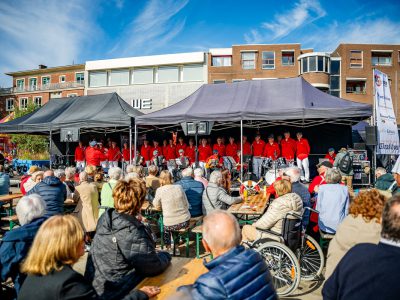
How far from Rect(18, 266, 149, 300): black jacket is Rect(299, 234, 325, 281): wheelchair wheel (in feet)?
10.3

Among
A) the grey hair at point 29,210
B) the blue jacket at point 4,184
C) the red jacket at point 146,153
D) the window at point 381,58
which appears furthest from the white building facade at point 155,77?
the grey hair at point 29,210

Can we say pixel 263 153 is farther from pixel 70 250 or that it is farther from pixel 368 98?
pixel 368 98

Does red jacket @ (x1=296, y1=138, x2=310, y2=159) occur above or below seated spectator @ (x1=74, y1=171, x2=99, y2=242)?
above

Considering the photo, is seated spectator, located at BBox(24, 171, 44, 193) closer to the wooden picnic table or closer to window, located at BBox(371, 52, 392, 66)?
the wooden picnic table

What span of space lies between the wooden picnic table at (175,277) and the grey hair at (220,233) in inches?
25.0

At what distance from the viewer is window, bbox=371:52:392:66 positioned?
32062 mm

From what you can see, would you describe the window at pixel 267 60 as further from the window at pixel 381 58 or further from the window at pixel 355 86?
the window at pixel 381 58

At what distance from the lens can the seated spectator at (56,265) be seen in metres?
1.63

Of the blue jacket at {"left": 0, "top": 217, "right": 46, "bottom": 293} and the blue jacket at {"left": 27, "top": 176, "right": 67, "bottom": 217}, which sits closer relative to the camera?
the blue jacket at {"left": 0, "top": 217, "right": 46, "bottom": 293}

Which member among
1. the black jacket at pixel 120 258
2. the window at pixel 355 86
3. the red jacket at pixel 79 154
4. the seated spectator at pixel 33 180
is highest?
the window at pixel 355 86

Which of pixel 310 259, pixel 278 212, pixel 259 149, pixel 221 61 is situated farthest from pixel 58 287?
pixel 221 61

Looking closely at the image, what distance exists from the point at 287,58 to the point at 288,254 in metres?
30.6

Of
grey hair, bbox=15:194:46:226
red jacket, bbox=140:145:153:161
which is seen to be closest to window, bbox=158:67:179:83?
red jacket, bbox=140:145:153:161

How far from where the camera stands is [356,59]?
31.7 m
